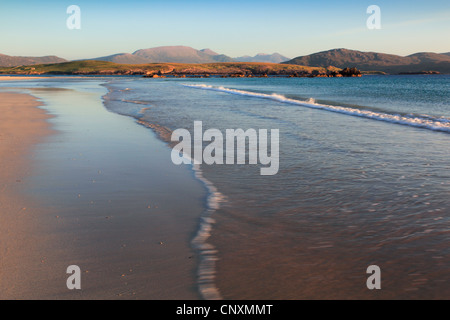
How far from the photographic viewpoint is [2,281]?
4.14 metres

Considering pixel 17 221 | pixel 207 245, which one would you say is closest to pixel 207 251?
pixel 207 245

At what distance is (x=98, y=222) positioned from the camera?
19.4 ft

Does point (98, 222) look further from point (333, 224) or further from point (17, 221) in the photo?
point (333, 224)

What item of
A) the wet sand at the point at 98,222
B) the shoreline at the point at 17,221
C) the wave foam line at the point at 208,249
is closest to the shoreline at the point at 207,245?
the wave foam line at the point at 208,249

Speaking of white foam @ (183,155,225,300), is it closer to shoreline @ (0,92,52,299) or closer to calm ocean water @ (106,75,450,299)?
calm ocean water @ (106,75,450,299)

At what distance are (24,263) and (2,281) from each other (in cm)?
41

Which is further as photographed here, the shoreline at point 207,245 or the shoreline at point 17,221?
the shoreline at point 17,221

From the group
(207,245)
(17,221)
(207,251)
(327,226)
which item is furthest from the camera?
(17,221)

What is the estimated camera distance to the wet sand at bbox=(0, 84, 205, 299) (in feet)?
13.6

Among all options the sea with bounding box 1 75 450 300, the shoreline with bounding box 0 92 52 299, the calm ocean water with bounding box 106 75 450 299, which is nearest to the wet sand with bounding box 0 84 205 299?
the shoreline with bounding box 0 92 52 299

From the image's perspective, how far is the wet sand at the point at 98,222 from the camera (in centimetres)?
416

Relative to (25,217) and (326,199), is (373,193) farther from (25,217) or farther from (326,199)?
(25,217)

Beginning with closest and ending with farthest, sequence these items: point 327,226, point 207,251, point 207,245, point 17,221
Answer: point 207,251 < point 207,245 < point 327,226 < point 17,221

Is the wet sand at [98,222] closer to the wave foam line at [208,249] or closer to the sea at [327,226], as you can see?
the wave foam line at [208,249]
